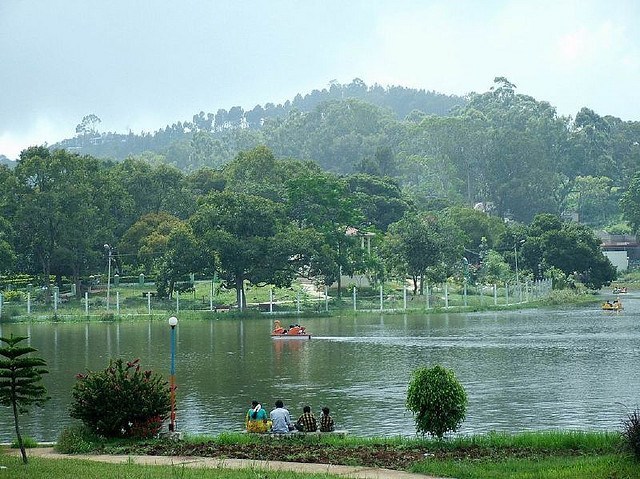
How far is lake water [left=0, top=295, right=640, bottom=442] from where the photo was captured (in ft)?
106

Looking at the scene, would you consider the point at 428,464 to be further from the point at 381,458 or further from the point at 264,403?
the point at 264,403

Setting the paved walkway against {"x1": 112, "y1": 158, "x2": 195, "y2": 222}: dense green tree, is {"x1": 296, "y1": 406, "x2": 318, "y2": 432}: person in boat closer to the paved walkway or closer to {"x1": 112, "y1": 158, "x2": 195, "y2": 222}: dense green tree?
the paved walkway

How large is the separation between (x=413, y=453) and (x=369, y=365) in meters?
26.2

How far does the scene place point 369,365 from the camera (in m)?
48.3

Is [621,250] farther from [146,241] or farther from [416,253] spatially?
[146,241]

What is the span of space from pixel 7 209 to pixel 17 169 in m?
3.91

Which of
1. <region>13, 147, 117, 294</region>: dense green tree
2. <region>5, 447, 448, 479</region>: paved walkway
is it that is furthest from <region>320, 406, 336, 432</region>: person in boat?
<region>13, 147, 117, 294</region>: dense green tree

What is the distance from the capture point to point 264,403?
3609 centimetres

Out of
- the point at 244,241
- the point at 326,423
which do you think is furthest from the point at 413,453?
the point at 244,241

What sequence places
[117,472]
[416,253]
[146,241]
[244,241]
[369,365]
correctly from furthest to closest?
1. [146,241]
2. [416,253]
3. [244,241]
4. [369,365]
5. [117,472]

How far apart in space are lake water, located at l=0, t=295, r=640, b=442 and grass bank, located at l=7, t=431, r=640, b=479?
17.0 feet

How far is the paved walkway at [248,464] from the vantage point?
19.6 meters

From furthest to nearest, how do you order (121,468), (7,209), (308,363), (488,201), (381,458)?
(488,201) < (7,209) < (308,363) < (381,458) < (121,468)

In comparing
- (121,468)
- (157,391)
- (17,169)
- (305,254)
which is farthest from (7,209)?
(121,468)
